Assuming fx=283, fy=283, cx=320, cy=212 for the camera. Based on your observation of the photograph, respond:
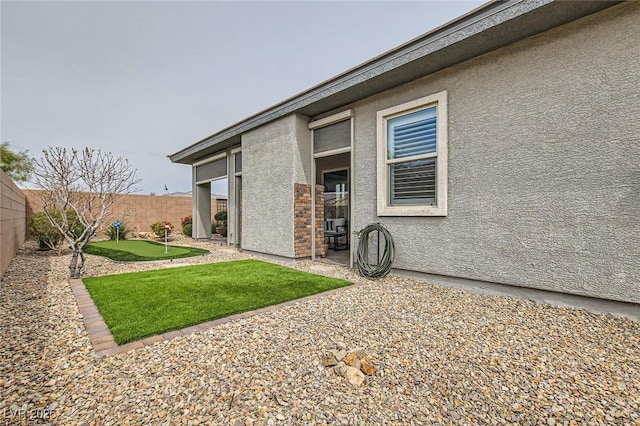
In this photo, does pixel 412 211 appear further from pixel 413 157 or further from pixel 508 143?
pixel 508 143

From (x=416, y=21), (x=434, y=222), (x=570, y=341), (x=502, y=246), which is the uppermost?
(x=416, y=21)

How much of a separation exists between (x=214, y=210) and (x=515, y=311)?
16.9 m

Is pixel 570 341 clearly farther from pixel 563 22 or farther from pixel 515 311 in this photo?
pixel 563 22

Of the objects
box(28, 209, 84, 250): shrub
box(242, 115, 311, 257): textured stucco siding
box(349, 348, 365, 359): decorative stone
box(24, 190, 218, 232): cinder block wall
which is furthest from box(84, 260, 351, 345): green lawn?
box(24, 190, 218, 232): cinder block wall

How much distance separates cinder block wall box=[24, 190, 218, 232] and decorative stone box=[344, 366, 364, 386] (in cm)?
1568

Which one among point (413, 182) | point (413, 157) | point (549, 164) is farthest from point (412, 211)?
point (549, 164)

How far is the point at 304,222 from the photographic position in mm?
7656

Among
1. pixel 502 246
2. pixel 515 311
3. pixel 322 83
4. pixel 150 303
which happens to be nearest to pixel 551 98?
pixel 502 246

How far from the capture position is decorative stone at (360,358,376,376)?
2.41m

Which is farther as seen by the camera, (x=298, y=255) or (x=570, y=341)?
(x=298, y=255)

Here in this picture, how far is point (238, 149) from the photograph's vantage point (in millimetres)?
10430

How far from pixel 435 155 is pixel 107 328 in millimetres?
5508

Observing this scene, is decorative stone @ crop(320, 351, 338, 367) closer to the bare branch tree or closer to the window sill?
the window sill

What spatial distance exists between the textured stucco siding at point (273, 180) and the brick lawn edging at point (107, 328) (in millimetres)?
3461
